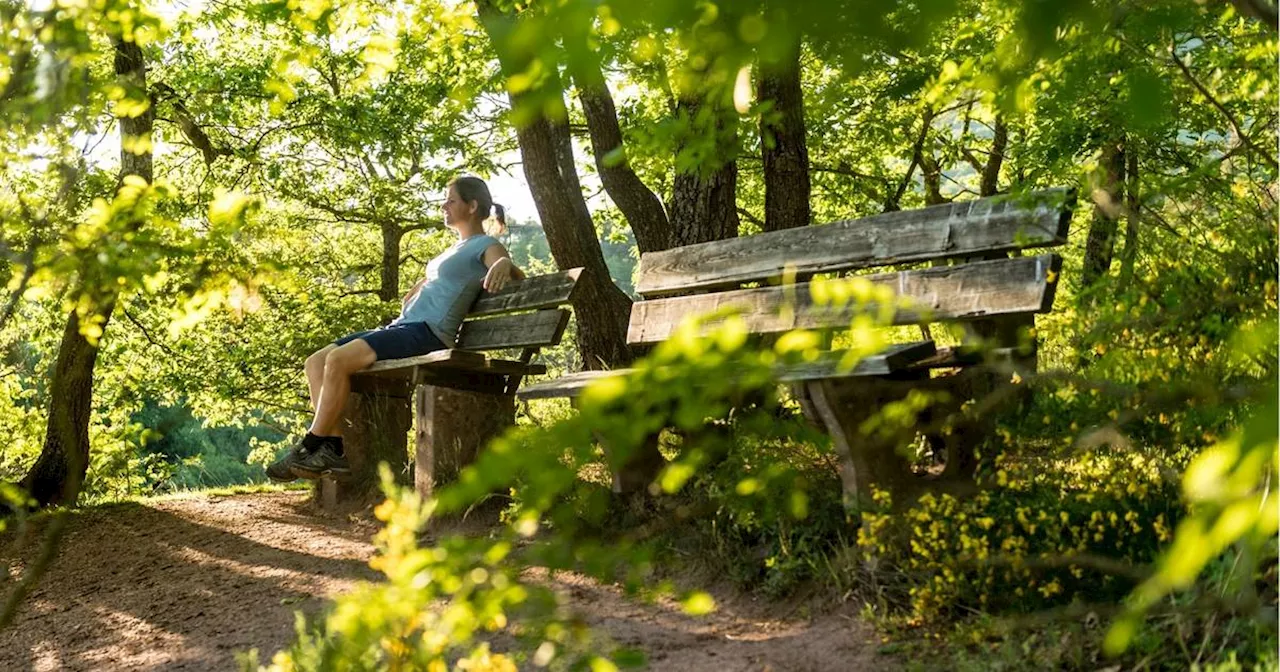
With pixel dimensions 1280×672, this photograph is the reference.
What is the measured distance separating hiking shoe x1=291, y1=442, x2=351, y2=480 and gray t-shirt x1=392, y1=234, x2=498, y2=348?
0.82m

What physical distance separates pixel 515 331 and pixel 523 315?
0.34 feet

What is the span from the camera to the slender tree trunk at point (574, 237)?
7.54 m

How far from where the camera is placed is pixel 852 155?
13.8 m

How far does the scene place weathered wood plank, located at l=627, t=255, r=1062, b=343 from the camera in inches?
164

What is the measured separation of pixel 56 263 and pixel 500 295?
12.5ft

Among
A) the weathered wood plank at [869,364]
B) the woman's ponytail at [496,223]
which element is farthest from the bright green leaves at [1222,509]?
the woman's ponytail at [496,223]

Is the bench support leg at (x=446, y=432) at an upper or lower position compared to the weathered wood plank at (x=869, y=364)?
lower

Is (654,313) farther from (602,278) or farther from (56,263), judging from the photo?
(56,263)

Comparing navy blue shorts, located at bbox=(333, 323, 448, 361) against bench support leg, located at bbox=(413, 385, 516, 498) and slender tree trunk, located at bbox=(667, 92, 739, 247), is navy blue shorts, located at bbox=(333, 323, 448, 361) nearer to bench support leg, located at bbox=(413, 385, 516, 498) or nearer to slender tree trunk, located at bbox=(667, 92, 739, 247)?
bench support leg, located at bbox=(413, 385, 516, 498)

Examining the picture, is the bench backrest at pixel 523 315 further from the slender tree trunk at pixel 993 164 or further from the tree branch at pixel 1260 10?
the slender tree trunk at pixel 993 164

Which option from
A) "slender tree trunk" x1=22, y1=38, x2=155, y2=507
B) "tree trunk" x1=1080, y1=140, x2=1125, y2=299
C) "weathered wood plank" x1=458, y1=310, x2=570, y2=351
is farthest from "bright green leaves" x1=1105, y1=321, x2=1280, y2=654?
"slender tree trunk" x1=22, y1=38, x2=155, y2=507

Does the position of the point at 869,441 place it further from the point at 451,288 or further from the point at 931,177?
the point at 931,177

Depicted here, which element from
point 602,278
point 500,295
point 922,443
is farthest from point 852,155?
point 922,443

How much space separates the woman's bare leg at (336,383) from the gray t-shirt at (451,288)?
43cm
